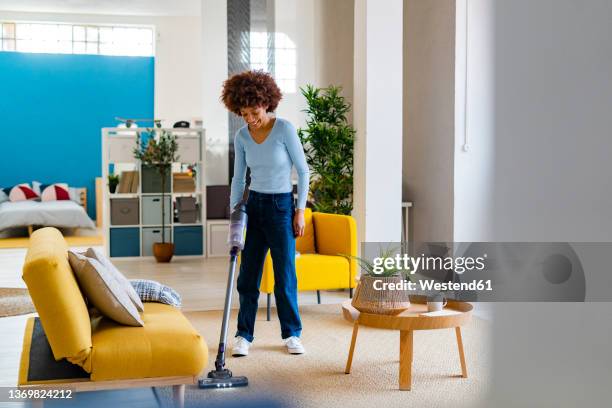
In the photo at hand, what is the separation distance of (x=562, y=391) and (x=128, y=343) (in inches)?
99.6

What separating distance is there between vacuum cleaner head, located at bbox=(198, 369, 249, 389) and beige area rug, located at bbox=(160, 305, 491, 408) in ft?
0.10

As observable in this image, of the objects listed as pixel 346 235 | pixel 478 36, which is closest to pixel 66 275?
pixel 346 235

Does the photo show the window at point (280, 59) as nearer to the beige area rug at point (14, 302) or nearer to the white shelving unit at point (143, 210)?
the white shelving unit at point (143, 210)

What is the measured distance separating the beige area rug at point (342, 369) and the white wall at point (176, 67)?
335 inches

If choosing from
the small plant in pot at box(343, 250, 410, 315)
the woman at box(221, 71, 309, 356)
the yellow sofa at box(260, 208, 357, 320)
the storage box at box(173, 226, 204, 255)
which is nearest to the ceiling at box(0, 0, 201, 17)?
the storage box at box(173, 226, 204, 255)

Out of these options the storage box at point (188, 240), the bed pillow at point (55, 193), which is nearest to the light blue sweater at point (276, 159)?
the storage box at point (188, 240)

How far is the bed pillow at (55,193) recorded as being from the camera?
12403mm

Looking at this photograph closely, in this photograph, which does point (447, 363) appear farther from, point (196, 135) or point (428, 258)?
point (196, 135)

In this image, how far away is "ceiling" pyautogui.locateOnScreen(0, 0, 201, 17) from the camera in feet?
39.7

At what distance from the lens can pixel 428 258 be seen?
7168 mm

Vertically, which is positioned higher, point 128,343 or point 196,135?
point 196,135

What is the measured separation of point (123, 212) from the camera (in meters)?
9.13

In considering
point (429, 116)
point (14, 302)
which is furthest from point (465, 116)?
point (14, 302)

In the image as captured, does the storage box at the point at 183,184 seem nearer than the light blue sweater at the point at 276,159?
No
